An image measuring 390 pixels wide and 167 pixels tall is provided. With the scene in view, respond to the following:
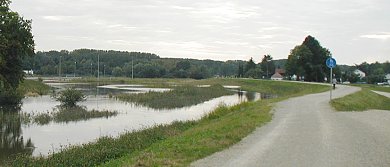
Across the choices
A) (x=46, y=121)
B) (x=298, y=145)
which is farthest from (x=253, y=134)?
(x=46, y=121)

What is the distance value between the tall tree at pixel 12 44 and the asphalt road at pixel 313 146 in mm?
17587

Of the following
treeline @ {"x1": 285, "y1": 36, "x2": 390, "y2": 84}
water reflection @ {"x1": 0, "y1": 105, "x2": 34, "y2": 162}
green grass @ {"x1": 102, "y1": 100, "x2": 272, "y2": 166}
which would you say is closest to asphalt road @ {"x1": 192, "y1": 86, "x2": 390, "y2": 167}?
green grass @ {"x1": 102, "y1": 100, "x2": 272, "y2": 166}

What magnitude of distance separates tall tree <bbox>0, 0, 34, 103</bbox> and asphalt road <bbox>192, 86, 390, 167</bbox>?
1759 cm

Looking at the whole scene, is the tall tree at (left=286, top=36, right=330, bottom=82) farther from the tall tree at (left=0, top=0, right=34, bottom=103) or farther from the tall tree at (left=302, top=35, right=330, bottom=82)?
the tall tree at (left=0, top=0, right=34, bottom=103)

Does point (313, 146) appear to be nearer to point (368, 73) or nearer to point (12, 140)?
point (12, 140)

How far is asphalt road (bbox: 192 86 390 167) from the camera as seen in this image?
10594 mm

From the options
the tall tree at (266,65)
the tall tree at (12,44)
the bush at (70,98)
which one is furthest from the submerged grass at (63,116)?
the tall tree at (266,65)

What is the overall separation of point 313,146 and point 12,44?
20761 mm

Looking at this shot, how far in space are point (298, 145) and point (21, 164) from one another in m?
9.66

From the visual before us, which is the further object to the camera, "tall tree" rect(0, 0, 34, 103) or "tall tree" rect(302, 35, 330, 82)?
"tall tree" rect(302, 35, 330, 82)

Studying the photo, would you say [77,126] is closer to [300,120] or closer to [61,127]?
[61,127]

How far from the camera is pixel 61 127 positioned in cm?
2602

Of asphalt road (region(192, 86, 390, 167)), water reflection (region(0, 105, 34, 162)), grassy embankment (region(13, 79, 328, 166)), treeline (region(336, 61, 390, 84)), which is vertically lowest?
water reflection (region(0, 105, 34, 162))

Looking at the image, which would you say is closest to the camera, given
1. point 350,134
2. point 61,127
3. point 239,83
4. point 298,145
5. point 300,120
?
point 298,145
